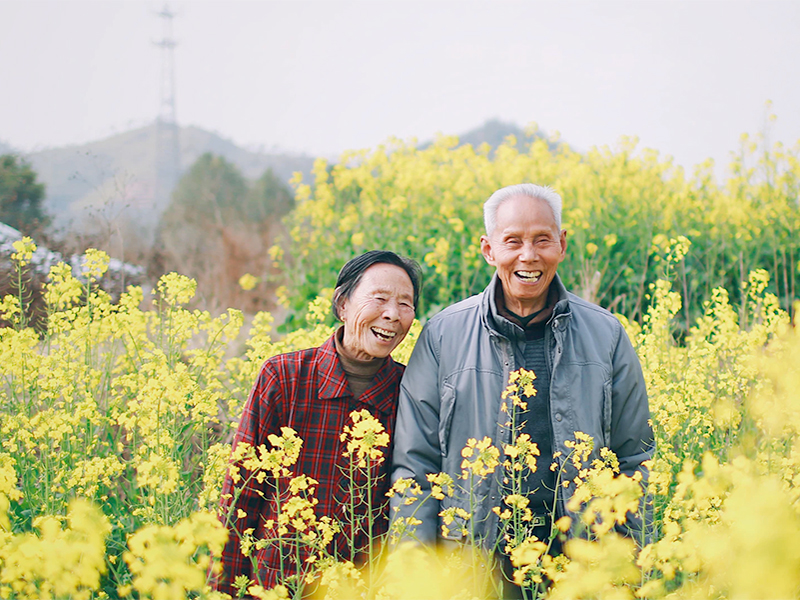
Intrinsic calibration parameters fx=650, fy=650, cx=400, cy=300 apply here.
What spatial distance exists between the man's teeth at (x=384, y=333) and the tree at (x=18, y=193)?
640 centimetres

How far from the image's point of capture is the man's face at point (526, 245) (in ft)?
8.52

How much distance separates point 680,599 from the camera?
166 centimetres

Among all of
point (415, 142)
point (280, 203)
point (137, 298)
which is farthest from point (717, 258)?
point (280, 203)

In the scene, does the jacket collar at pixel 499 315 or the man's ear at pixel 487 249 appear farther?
the man's ear at pixel 487 249

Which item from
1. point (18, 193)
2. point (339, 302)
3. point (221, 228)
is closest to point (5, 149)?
point (18, 193)

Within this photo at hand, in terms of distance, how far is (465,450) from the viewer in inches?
78.2

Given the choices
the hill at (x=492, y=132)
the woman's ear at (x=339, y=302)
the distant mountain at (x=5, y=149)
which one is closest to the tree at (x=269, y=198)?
the hill at (x=492, y=132)

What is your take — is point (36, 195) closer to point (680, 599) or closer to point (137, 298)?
point (137, 298)

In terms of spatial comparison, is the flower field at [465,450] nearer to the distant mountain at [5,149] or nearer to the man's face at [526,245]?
the man's face at [526,245]

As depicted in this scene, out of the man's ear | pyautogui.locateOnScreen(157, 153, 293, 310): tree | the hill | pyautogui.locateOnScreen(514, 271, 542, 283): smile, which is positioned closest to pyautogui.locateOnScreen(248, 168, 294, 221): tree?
pyautogui.locateOnScreen(157, 153, 293, 310): tree

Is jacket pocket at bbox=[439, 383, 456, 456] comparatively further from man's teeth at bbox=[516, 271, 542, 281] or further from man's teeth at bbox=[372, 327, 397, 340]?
man's teeth at bbox=[516, 271, 542, 281]

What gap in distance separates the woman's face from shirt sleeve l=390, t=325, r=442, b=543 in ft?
0.49

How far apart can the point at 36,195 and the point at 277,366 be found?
8.04 metres

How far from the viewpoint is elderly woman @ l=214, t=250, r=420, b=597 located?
2559mm
